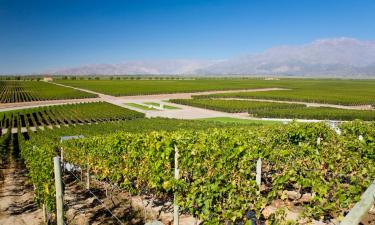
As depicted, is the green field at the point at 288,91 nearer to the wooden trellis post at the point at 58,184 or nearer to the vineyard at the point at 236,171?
the vineyard at the point at 236,171

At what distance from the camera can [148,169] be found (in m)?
9.52

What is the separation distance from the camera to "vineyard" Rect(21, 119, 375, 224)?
262 inches

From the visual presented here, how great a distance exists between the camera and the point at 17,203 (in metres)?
12.2

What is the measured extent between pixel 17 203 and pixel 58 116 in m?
40.5

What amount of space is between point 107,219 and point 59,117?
142 feet

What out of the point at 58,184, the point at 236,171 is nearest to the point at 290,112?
the point at 236,171

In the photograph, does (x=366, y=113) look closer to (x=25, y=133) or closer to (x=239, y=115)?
(x=239, y=115)

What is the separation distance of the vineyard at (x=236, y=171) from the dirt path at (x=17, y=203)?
122 centimetres

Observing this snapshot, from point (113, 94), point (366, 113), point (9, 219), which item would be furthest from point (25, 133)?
point (113, 94)

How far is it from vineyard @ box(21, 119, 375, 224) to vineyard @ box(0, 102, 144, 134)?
1338 inches

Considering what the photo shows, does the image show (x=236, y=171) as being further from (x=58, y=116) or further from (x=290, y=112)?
(x=58, y=116)

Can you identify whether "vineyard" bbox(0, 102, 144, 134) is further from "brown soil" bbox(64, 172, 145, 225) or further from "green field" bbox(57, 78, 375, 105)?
"green field" bbox(57, 78, 375, 105)

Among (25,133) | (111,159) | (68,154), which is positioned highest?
(111,159)

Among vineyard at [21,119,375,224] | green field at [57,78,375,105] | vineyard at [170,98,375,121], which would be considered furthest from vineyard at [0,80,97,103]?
vineyard at [21,119,375,224]
